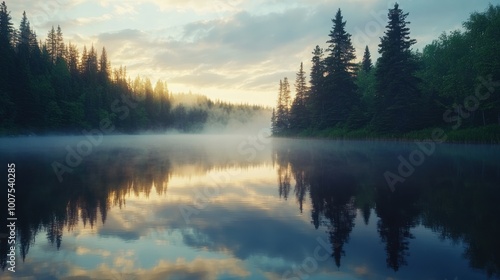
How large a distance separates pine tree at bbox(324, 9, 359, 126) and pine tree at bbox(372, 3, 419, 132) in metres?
10.1

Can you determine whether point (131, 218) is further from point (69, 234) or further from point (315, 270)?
point (315, 270)

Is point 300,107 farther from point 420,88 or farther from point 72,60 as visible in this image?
point 72,60

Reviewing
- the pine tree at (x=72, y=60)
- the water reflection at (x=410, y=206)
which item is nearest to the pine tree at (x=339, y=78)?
the water reflection at (x=410, y=206)

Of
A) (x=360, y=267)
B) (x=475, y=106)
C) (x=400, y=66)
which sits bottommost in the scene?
(x=360, y=267)

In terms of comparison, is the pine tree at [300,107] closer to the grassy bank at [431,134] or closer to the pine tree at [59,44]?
the grassy bank at [431,134]

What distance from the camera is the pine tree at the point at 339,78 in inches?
2766

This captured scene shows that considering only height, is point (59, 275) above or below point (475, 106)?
below

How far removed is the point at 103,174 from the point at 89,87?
97.8m

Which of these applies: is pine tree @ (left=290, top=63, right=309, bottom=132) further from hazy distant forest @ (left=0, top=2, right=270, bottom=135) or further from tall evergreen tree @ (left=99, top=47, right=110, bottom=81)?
tall evergreen tree @ (left=99, top=47, right=110, bottom=81)

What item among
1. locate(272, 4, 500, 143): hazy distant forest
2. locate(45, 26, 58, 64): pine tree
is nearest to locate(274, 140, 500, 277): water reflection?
locate(272, 4, 500, 143): hazy distant forest

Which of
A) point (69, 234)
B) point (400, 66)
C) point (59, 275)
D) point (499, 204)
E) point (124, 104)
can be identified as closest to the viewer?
point (59, 275)

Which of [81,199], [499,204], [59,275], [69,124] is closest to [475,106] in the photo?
[499,204]

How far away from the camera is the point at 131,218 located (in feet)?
37.4

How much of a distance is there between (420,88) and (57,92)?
81477 mm
